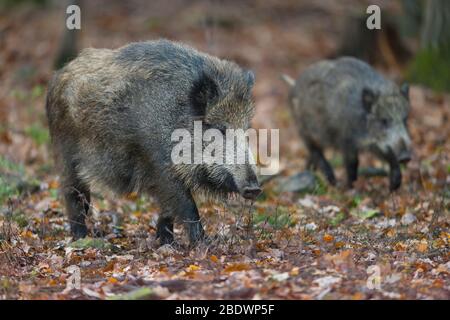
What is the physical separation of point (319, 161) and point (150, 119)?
4.65m

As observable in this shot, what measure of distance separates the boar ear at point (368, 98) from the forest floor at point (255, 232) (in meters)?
1.01

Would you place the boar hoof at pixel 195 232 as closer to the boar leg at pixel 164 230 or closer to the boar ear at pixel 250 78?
the boar leg at pixel 164 230

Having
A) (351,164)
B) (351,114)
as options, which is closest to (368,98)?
(351,114)

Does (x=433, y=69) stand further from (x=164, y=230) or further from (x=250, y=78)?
(x=164, y=230)

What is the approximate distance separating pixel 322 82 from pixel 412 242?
461cm

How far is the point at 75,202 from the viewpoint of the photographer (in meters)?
7.29

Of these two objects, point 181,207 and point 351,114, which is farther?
point 351,114

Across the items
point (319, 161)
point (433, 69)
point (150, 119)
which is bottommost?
point (319, 161)

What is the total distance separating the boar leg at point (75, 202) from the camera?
715 cm

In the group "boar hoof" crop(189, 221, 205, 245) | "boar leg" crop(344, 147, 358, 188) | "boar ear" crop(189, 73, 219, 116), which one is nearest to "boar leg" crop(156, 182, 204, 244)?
"boar hoof" crop(189, 221, 205, 245)

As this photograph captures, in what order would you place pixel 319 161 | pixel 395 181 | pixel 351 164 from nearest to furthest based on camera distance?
pixel 395 181 → pixel 351 164 → pixel 319 161

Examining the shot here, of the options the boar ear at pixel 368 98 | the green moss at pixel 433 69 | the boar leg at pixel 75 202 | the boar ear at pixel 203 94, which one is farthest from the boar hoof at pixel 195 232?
the green moss at pixel 433 69

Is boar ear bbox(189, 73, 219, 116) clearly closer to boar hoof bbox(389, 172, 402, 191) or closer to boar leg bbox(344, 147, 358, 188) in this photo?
boar hoof bbox(389, 172, 402, 191)

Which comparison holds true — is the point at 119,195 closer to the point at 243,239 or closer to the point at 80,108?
the point at 80,108
